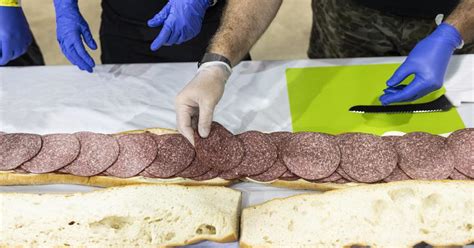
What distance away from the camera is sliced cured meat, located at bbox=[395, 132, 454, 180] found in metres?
1.69

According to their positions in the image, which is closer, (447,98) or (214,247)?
(214,247)

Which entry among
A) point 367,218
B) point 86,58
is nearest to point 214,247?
point 367,218

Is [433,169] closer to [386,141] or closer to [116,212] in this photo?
[386,141]

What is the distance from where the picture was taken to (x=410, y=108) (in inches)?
76.4

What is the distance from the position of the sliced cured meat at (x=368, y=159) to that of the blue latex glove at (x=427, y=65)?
234 mm

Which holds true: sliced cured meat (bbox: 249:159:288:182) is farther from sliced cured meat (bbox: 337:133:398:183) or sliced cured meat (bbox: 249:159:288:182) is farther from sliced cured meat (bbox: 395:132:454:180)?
sliced cured meat (bbox: 395:132:454:180)

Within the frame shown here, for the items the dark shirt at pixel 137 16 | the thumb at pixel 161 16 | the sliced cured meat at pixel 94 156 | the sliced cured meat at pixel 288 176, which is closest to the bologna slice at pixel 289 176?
the sliced cured meat at pixel 288 176

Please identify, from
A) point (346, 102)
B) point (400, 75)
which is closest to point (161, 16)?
point (346, 102)

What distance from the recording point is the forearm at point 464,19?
1.90 m

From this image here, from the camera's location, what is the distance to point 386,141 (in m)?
1.76

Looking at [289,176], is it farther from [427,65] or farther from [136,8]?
[136,8]

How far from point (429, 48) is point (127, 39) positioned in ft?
4.21

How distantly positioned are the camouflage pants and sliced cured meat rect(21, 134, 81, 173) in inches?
51.8

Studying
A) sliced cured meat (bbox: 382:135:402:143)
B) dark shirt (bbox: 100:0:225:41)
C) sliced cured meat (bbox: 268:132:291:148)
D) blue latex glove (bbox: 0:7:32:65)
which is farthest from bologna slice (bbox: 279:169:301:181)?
blue latex glove (bbox: 0:7:32:65)
